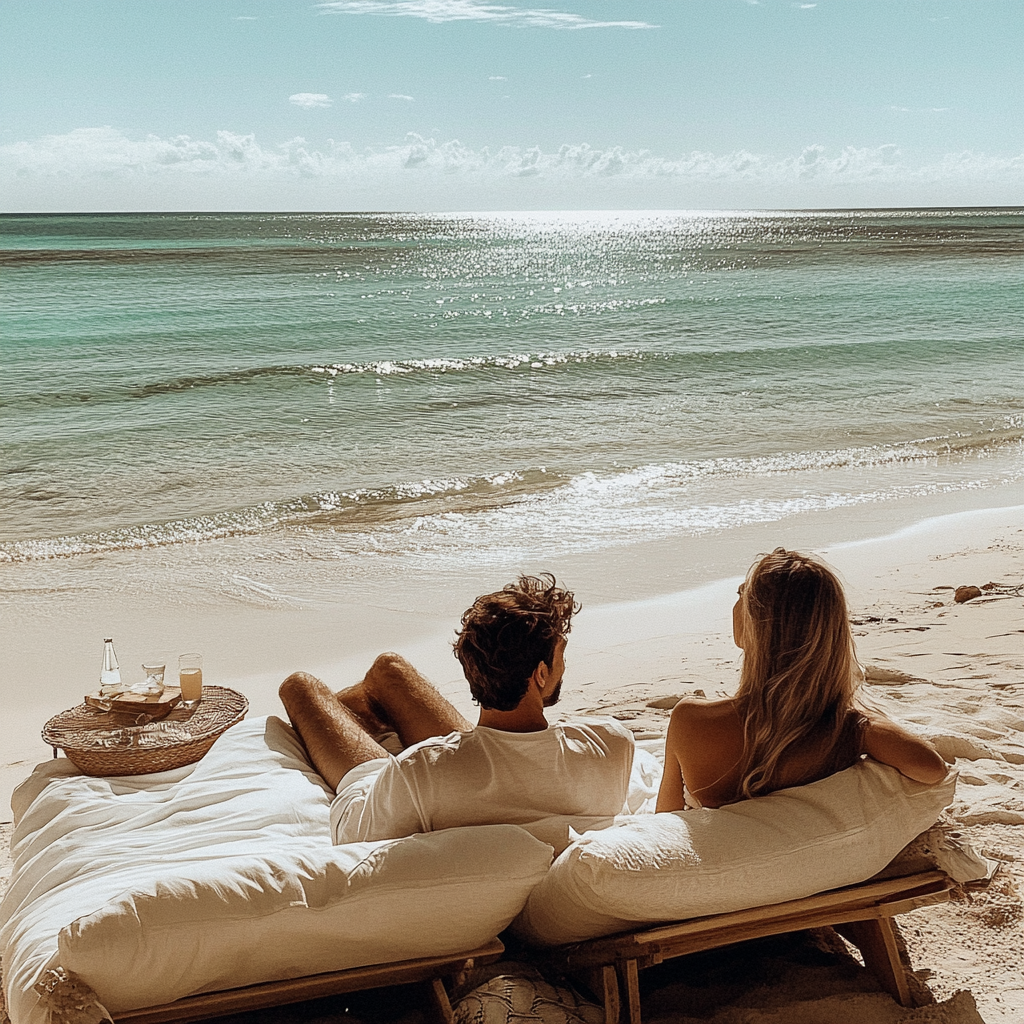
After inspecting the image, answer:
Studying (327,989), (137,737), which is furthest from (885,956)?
(137,737)

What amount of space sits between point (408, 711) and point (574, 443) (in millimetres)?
8841

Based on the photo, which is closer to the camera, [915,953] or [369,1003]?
[369,1003]

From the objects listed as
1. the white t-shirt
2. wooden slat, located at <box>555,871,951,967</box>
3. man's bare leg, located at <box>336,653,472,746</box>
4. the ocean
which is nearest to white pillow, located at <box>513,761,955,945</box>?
wooden slat, located at <box>555,871,951,967</box>

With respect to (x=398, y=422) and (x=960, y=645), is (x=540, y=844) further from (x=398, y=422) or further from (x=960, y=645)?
(x=398, y=422)

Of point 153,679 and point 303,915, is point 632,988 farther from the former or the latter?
point 153,679

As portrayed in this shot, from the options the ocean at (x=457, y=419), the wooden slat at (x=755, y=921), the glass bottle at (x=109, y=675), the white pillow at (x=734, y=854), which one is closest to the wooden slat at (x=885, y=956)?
the wooden slat at (x=755, y=921)

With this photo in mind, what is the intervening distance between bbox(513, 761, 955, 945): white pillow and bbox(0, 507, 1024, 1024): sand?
292 millimetres

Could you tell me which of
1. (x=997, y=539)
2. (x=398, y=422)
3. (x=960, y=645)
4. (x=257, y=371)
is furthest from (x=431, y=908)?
(x=257, y=371)

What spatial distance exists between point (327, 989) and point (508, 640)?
2.83 ft

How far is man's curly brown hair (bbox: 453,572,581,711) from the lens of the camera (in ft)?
7.96

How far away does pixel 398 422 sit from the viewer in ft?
45.1

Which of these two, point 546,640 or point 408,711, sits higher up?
point 546,640

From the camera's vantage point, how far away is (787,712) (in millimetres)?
2441

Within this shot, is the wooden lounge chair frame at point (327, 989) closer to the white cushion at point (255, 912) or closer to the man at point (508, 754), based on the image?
the white cushion at point (255, 912)
